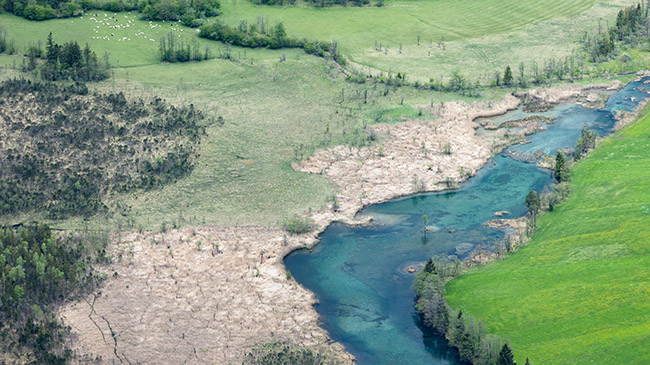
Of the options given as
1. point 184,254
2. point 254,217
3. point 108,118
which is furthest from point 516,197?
point 108,118

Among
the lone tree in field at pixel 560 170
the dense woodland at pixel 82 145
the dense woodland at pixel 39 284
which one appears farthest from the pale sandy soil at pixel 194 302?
the lone tree in field at pixel 560 170

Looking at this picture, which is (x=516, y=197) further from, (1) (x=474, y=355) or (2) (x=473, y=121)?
(1) (x=474, y=355)

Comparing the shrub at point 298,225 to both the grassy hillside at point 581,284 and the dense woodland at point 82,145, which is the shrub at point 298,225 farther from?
the grassy hillside at point 581,284

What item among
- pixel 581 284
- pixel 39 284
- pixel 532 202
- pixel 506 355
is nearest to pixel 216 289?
pixel 39 284

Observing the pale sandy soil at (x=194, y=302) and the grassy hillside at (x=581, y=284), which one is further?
the pale sandy soil at (x=194, y=302)

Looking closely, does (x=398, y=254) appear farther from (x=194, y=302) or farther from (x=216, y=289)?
(x=194, y=302)

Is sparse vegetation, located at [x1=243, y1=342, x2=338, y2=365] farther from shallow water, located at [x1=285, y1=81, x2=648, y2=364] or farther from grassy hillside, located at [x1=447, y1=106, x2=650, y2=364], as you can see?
grassy hillside, located at [x1=447, y1=106, x2=650, y2=364]
